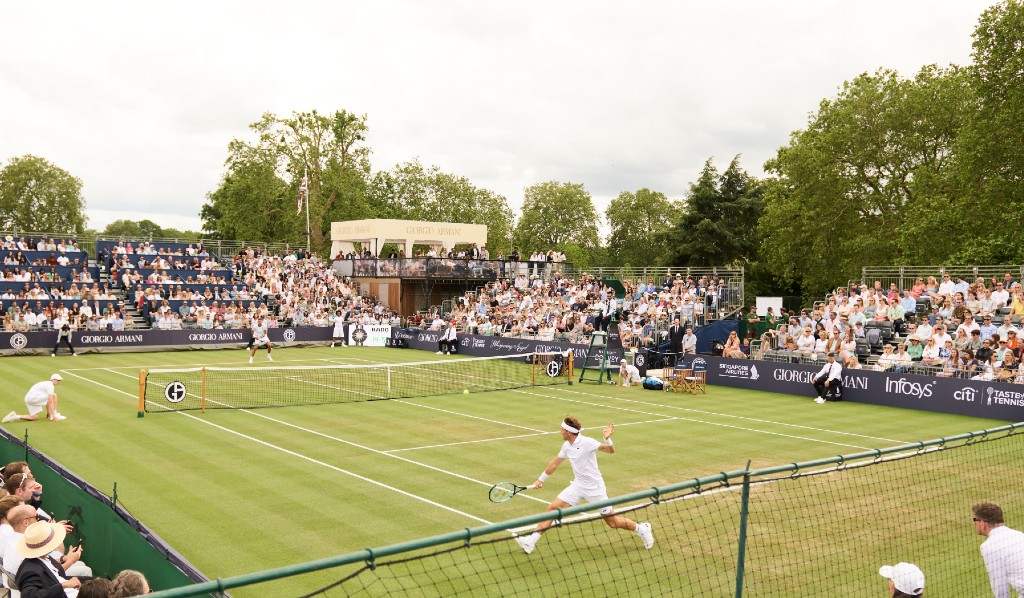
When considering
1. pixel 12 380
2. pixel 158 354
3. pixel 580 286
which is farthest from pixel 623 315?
pixel 12 380

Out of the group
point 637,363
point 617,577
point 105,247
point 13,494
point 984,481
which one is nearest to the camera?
point 13,494

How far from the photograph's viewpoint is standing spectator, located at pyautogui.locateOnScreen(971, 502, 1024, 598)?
22.9ft

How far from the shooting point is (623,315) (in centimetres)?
4062

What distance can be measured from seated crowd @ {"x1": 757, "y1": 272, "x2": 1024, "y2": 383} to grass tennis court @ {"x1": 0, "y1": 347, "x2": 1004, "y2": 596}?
85.2 inches

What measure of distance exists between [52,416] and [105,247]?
33.6 meters

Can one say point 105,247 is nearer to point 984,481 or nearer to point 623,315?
point 623,315

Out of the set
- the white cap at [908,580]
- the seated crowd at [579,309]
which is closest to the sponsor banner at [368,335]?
the seated crowd at [579,309]

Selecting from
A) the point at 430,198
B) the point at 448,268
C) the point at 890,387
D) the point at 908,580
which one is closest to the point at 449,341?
the point at 448,268

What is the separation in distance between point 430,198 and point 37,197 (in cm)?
4885

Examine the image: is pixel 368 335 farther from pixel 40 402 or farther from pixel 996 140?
pixel 996 140

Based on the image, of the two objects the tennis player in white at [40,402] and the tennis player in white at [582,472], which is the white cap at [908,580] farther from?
the tennis player in white at [40,402]

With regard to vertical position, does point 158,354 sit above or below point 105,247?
below

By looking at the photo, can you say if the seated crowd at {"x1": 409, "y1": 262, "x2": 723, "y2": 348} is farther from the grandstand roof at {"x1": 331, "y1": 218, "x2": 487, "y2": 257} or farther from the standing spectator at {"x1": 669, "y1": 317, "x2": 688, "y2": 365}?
the grandstand roof at {"x1": 331, "y1": 218, "x2": 487, "y2": 257}

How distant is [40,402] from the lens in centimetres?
2092
